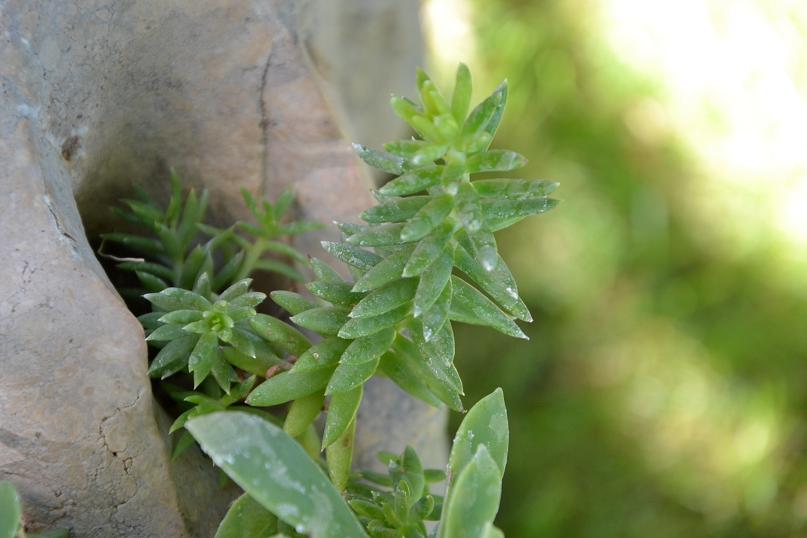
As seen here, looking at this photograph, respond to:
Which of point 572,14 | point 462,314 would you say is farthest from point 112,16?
point 572,14

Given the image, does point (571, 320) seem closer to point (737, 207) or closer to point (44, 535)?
point (737, 207)

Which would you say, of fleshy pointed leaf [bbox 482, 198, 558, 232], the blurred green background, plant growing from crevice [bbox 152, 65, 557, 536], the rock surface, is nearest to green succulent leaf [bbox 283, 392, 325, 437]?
plant growing from crevice [bbox 152, 65, 557, 536]

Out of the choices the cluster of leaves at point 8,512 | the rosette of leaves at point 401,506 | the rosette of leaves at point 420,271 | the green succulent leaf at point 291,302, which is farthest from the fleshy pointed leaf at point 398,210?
the cluster of leaves at point 8,512

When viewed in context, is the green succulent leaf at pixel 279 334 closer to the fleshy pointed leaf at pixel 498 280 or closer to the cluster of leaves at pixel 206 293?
the cluster of leaves at pixel 206 293

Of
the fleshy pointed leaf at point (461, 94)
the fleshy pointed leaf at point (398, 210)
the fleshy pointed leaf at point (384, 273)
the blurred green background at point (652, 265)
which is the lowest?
the blurred green background at point (652, 265)

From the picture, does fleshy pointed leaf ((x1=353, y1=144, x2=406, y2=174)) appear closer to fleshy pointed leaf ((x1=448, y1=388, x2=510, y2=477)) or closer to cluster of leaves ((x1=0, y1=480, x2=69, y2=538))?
fleshy pointed leaf ((x1=448, y1=388, x2=510, y2=477))
